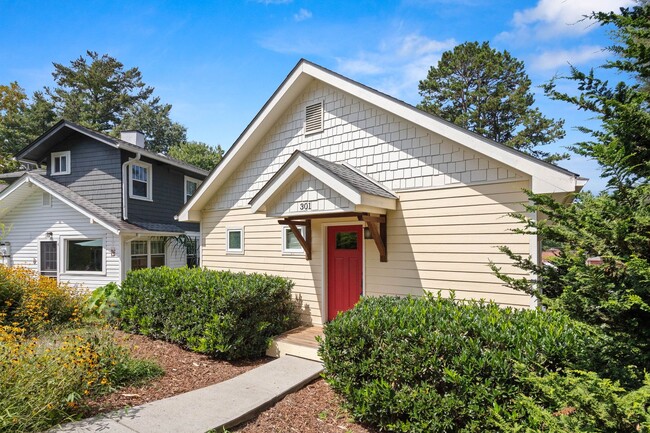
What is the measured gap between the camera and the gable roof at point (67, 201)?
12.3 metres

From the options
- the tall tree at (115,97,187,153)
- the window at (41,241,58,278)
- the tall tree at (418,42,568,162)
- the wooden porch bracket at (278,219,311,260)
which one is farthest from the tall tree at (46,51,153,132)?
the wooden porch bracket at (278,219,311,260)

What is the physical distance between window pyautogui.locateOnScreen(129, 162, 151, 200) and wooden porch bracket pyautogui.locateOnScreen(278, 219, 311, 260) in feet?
30.5

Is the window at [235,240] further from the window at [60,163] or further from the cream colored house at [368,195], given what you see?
the window at [60,163]

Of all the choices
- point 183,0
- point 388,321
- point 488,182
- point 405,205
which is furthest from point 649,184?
point 183,0

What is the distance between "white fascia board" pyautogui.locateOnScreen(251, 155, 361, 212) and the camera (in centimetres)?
560

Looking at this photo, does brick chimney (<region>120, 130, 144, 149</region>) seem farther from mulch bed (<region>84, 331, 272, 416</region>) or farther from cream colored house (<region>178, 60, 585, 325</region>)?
mulch bed (<region>84, 331, 272, 416</region>)

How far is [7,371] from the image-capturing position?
3.89 metres

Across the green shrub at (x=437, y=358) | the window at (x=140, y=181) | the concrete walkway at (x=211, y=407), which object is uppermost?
the window at (x=140, y=181)

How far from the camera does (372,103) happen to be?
661cm

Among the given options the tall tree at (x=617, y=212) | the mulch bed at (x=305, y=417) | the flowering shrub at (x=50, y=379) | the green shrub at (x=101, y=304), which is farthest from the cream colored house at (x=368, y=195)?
the flowering shrub at (x=50, y=379)

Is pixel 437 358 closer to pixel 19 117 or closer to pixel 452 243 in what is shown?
pixel 452 243

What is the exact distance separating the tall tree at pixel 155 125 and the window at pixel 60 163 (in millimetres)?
19867

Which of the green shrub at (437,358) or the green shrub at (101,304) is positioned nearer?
the green shrub at (437,358)

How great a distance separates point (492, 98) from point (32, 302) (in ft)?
87.8
